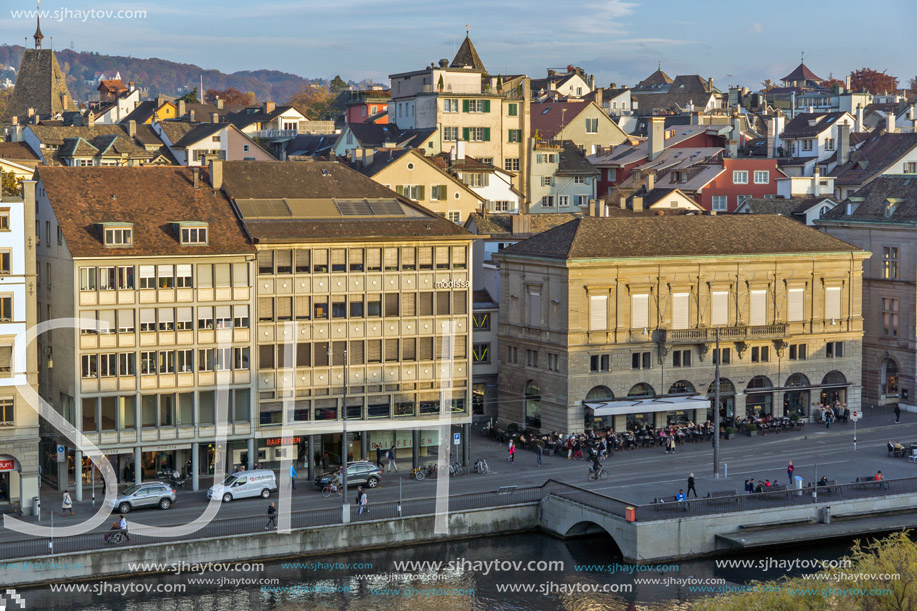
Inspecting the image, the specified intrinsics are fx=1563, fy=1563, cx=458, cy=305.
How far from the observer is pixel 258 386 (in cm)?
8381

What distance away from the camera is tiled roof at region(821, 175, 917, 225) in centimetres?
10938

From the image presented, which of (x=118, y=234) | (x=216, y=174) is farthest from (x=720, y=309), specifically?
(x=118, y=234)

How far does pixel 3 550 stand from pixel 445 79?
271 feet

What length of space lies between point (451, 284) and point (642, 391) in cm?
1658

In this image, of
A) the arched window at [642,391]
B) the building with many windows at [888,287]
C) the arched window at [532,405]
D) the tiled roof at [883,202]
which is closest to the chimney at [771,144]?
the tiled roof at [883,202]

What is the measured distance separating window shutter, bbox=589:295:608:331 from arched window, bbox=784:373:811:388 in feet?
49.6

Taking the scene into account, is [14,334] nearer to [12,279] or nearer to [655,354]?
[12,279]

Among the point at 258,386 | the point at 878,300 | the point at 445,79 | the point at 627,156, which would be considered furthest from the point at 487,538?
the point at 627,156

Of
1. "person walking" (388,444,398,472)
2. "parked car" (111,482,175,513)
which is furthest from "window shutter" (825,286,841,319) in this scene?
"parked car" (111,482,175,513)

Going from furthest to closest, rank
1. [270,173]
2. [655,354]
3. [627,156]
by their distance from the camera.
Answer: [627,156], [655,354], [270,173]

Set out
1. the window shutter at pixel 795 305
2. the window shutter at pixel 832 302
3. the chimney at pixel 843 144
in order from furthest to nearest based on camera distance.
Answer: the chimney at pixel 843 144 < the window shutter at pixel 832 302 < the window shutter at pixel 795 305

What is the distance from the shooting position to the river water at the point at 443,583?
221 feet

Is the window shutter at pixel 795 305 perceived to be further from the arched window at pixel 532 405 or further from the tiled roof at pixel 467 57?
the tiled roof at pixel 467 57

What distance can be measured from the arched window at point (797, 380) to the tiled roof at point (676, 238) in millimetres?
8359
